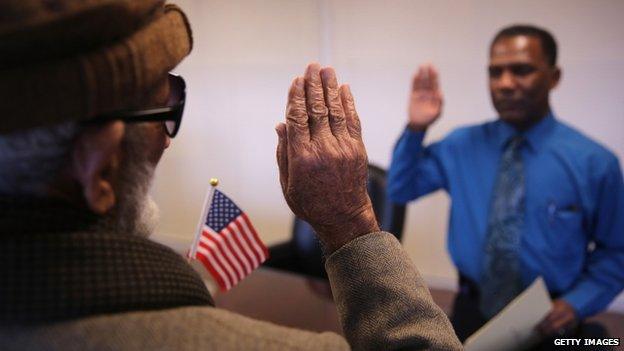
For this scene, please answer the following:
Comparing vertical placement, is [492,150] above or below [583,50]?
below

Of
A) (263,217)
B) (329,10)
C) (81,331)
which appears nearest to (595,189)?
(81,331)

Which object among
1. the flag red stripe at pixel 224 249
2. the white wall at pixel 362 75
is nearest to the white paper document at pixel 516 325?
the flag red stripe at pixel 224 249

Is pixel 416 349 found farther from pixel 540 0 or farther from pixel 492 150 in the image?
pixel 540 0

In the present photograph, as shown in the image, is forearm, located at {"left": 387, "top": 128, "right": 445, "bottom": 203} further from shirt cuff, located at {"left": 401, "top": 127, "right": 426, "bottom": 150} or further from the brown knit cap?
the brown knit cap

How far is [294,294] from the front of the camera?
195 cm

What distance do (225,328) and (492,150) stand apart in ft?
4.36

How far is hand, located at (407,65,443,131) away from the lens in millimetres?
1637

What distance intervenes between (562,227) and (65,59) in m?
1.42

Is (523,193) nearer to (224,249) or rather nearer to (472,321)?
(472,321)

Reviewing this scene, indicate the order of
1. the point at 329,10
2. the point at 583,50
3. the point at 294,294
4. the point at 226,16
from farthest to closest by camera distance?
the point at 226,16 < the point at 329,10 < the point at 583,50 < the point at 294,294

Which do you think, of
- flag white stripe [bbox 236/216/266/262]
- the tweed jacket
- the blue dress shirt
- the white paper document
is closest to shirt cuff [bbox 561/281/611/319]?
the blue dress shirt

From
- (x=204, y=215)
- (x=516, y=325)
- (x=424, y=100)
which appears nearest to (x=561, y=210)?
(x=516, y=325)

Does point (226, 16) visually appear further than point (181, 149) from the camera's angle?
No

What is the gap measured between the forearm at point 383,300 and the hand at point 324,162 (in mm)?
34
